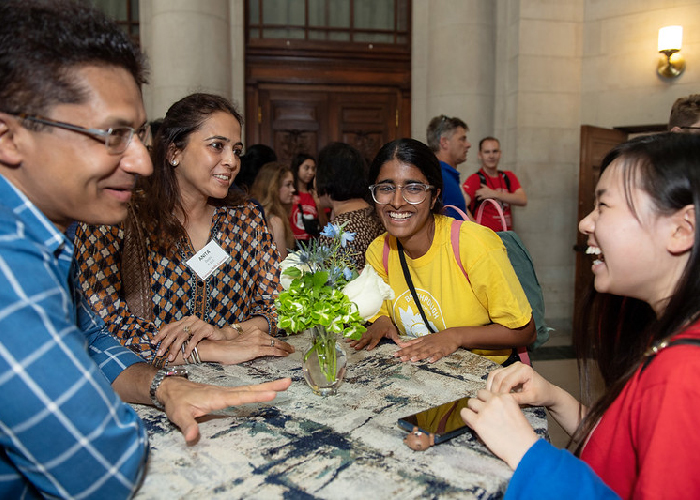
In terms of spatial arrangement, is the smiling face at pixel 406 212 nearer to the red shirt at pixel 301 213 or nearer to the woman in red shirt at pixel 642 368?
the woman in red shirt at pixel 642 368

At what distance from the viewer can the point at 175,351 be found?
208 centimetres

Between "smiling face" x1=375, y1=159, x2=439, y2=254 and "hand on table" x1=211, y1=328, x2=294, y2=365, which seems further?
"smiling face" x1=375, y1=159, x2=439, y2=254

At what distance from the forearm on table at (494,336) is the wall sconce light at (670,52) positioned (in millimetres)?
5153

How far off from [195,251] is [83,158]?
1366mm

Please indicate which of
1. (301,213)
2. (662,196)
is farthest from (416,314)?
(301,213)

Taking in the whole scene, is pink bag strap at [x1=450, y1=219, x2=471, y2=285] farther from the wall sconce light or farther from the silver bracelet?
the wall sconce light

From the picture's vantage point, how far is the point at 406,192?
2547mm

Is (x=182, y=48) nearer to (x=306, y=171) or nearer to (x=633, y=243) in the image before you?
(x=306, y=171)

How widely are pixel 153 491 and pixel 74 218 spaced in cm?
65

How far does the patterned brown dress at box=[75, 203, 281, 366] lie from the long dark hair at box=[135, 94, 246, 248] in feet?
0.30

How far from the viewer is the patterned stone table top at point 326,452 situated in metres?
1.18

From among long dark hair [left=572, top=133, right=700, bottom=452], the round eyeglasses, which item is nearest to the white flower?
long dark hair [left=572, top=133, right=700, bottom=452]

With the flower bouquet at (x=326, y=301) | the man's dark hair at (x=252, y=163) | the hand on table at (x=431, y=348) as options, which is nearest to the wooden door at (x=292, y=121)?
the man's dark hair at (x=252, y=163)

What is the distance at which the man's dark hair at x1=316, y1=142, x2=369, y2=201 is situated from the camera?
390cm
